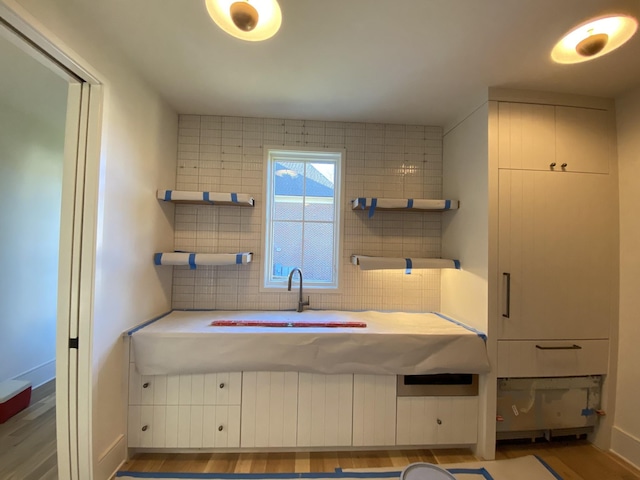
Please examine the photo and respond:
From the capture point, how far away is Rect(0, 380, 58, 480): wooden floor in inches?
60.3

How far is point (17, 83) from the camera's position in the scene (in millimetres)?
1809

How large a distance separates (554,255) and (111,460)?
300 cm

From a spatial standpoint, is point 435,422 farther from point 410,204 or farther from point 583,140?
point 583,140

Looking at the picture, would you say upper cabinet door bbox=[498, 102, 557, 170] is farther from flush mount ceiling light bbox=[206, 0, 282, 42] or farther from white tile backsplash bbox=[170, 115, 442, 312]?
flush mount ceiling light bbox=[206, 0, 282, 42]

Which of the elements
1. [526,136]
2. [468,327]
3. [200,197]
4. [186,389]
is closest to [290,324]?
[186,389]

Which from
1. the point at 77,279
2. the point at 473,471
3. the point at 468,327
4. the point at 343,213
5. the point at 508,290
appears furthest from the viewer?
the point at 343,213

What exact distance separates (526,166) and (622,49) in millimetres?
664

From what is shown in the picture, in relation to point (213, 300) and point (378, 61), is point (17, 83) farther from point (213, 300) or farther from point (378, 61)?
point (378, 61)

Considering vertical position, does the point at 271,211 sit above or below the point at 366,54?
below

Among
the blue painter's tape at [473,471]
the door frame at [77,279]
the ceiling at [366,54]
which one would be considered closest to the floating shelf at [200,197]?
the door frame at [77,279]

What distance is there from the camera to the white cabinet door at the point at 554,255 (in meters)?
1.72

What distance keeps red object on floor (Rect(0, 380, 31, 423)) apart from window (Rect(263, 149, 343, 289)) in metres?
2.08

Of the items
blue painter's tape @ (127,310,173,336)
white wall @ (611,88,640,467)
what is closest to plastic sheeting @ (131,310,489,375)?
blue painter's tape @ (127,310,173,336)

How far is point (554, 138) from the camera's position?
177 centimetres
